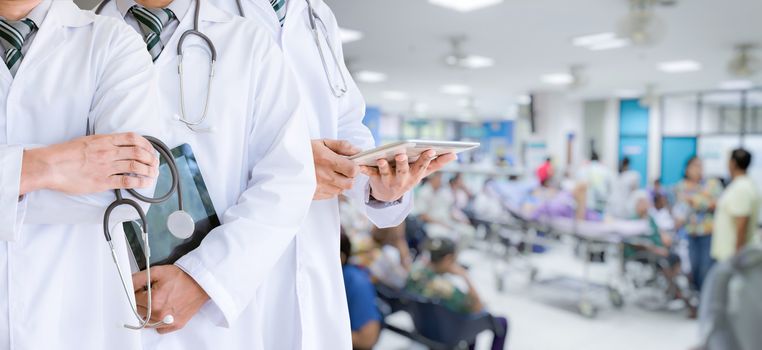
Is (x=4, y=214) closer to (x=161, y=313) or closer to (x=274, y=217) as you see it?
(x=161, y=313)

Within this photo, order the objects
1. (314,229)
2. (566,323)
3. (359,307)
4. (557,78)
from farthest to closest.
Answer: (557,78) < (566,323) < (359,307) < (314,229)

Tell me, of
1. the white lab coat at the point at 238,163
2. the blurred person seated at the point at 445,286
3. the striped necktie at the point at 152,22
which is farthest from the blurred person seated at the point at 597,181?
the striped necktie at the point at 152,22

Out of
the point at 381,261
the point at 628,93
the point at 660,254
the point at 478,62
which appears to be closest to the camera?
the point at 381,261

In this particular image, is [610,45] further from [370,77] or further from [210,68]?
[210,68]

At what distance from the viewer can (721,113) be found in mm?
12773

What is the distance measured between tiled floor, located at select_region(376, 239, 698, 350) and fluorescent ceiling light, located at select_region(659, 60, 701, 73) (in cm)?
436

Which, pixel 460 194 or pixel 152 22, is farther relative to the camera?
pixel 460 194

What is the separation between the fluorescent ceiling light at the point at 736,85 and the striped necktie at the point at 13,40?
1307cm

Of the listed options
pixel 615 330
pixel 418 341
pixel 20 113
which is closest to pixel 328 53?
pixel 20 113

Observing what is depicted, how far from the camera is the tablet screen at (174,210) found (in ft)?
3.07

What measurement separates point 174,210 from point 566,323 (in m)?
5.21

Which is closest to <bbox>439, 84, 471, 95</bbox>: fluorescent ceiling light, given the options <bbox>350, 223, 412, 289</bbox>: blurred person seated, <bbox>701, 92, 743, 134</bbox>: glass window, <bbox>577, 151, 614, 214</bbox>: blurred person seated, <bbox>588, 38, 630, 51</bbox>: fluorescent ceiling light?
<bbox>577, 151, 614, 214</bbox>: blurred person seated

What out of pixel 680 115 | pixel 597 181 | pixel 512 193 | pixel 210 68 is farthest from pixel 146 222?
pixel 680 115

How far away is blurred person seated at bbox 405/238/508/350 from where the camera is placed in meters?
3.44
